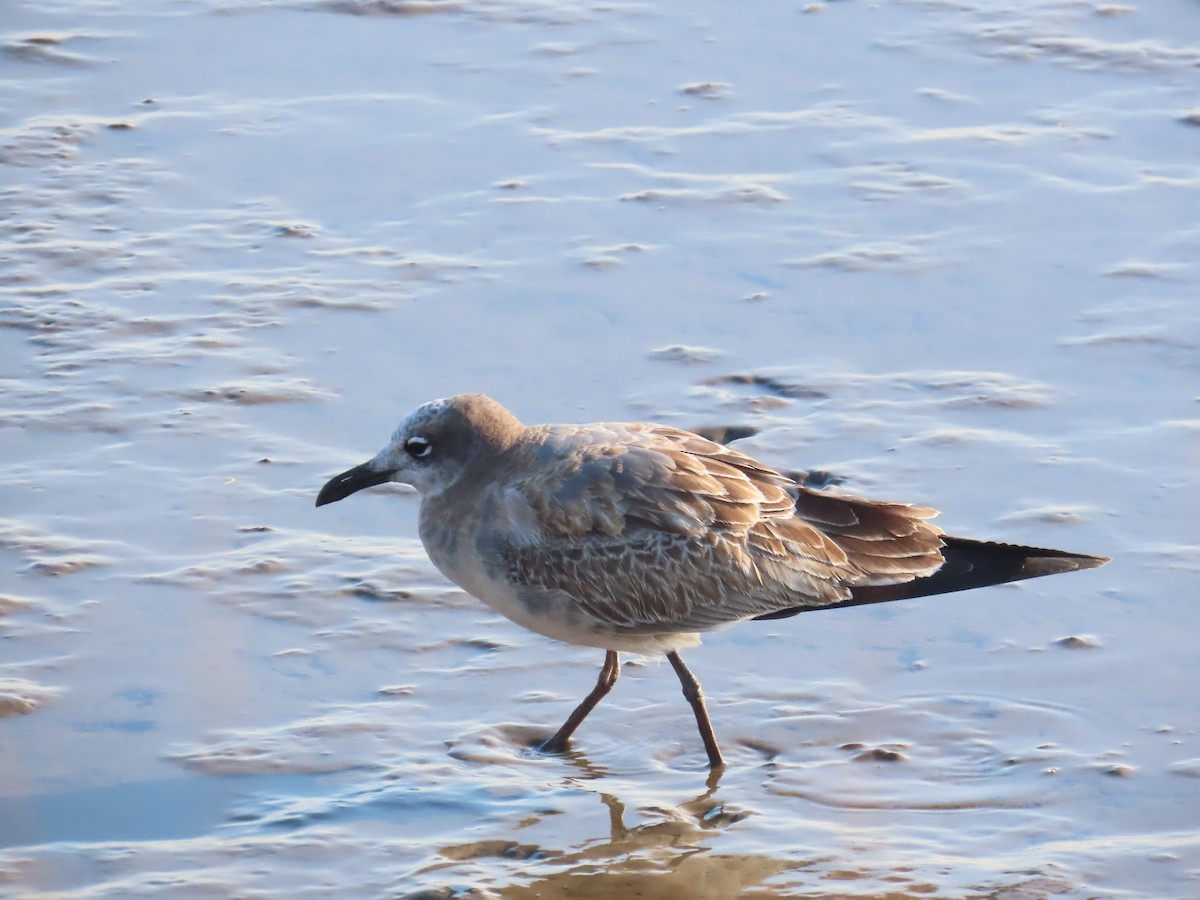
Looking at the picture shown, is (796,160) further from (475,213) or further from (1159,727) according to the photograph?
(1159,727)

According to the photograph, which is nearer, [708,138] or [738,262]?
[738,262]

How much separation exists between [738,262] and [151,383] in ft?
9.72

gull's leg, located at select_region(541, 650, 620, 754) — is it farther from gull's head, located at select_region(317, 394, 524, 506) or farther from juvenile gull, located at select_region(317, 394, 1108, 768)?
gull's head, located at select_region(317, 394, 524, 506)

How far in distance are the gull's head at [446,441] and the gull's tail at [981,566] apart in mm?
1233

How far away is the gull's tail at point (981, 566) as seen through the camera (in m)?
6.83

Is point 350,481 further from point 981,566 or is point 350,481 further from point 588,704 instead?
point 981,566

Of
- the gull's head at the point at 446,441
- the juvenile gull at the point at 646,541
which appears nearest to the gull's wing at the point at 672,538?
the juvenile gull at the point at 646,541

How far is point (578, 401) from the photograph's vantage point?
8680 mm

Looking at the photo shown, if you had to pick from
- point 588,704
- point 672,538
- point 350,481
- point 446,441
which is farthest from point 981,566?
point 350,481

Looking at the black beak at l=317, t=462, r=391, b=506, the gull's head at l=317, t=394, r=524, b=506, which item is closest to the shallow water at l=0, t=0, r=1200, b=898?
the black beak at l=317, t=462, r=391, b=506

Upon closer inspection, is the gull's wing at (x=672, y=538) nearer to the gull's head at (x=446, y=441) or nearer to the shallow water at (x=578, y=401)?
the gull's head at (x=446, y=441)

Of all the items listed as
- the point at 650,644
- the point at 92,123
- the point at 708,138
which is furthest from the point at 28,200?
the point at 650,644

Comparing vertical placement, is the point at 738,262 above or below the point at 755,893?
above

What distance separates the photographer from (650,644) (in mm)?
6918
